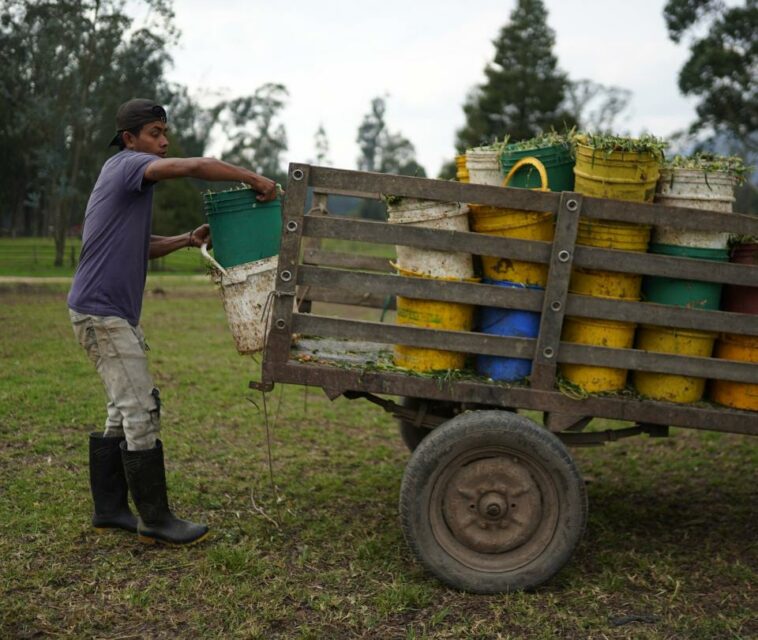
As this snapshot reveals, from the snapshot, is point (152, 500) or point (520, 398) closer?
point (520, 398)

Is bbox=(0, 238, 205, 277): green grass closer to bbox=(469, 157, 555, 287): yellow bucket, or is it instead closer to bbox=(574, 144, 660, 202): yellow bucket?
bbox=(469, 157, 555, 287): yellow bucket

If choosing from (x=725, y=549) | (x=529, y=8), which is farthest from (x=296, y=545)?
(x=529, y=8)

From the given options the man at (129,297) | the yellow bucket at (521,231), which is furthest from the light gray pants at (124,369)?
the yellow bucket at (521,231)

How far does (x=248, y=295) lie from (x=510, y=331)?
4.34 ft

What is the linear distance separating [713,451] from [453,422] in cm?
372

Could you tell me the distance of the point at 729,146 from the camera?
29.3 meters

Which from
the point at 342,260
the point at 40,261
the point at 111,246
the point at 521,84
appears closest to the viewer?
the point at 111,246

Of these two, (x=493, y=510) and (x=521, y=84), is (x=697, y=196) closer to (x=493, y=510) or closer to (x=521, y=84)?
(x=493, y=510)

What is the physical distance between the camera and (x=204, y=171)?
3797 millimetres

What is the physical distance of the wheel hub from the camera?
3857 mm

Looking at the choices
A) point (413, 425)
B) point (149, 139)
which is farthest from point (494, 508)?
point (149, 139)

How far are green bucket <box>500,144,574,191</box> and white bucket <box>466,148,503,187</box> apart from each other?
0.28 feet

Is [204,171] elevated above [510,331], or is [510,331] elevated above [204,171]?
[204,171]

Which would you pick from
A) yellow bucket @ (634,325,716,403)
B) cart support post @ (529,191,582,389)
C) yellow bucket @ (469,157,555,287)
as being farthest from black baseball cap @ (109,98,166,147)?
yellow bucket @ (634,325,716,403)
